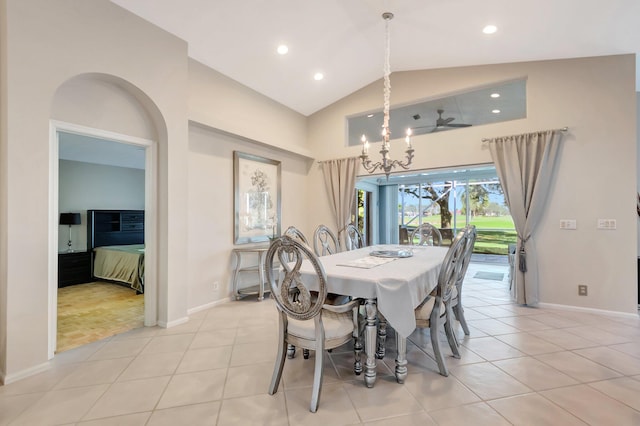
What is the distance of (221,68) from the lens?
383 centimetres

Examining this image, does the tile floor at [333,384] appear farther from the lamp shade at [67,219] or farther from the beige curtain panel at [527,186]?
the lamp shade at [67,219]

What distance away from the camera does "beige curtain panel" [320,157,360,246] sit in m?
5.04

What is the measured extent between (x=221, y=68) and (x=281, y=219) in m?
2.45

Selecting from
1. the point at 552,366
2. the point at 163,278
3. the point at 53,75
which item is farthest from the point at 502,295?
the point at 53,75

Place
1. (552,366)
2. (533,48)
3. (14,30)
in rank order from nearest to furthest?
(14,30)
(552,366)
(533,48)

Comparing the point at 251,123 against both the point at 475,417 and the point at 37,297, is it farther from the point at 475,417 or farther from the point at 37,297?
the point at 475,417

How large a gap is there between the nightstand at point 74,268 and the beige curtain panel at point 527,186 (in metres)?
7.14

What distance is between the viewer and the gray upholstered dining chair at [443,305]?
2.11m

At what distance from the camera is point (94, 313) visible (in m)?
3.52

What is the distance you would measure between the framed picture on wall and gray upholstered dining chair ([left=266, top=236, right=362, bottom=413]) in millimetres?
2443

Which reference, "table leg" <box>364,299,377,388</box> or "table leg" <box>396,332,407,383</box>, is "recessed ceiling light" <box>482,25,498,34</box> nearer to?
"table leg" <box>364,299,377,388</box>

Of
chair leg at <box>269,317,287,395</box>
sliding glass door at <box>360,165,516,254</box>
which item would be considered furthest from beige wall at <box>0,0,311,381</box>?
sliding glass door at <box>360,165,516,254</box>

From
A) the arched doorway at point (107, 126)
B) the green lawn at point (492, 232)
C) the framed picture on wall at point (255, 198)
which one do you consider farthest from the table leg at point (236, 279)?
the green lawn at point (492, 232)

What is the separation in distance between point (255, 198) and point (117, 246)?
3277mm
